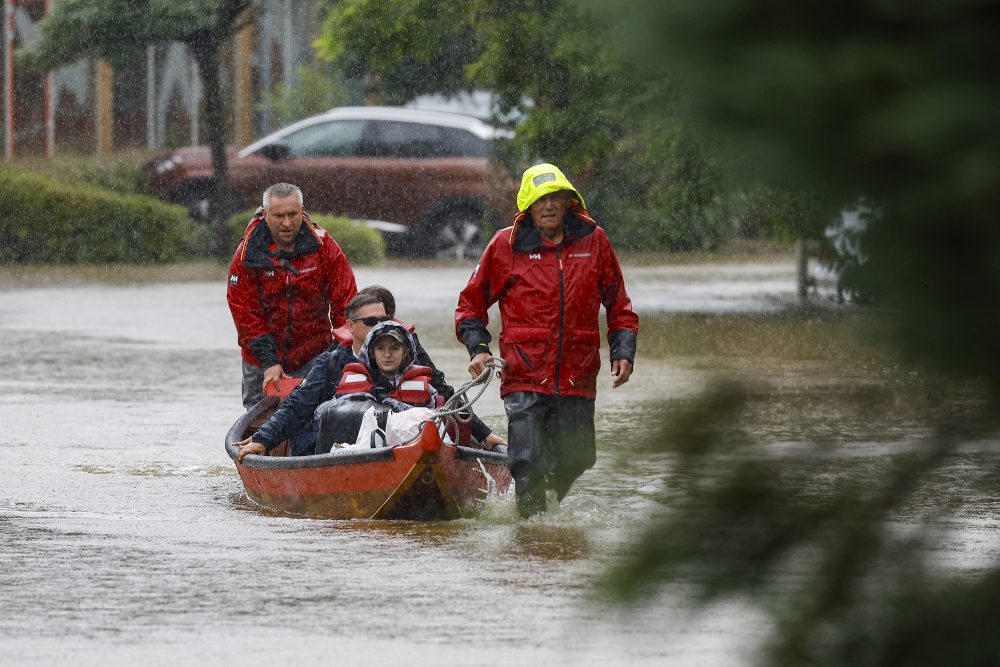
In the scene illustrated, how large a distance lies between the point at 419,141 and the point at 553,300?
2036 cm

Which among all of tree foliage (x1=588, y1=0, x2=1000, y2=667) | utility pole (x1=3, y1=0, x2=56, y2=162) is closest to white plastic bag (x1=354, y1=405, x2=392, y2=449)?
tree foliage (x1=588, y1=0, x2=1000, y2=667)

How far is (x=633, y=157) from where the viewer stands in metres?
21.7

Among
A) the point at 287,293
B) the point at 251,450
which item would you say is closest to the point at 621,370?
the point at 251,450

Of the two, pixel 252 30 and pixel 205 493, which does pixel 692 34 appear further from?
pixel 252 30

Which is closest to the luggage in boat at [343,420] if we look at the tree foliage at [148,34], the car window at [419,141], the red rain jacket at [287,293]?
the red rain jacket at [287,293]

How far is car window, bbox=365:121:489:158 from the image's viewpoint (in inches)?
1113

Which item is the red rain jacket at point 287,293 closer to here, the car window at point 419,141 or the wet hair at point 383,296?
the wet hair at point 383,296

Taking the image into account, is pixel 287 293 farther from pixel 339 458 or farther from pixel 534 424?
pixel 534 424

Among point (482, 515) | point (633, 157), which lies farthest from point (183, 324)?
point (482, 515)

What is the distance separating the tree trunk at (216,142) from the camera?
2727 cm

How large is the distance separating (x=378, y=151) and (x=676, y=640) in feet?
86.4

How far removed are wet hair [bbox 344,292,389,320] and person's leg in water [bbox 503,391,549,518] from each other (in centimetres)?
109

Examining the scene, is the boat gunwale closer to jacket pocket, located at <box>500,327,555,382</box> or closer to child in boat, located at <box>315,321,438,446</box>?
child in boat, located at <box>315,321,438,446</box>

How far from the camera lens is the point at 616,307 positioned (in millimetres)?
8555
